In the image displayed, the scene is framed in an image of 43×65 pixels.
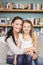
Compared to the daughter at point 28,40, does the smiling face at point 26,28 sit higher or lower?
higher

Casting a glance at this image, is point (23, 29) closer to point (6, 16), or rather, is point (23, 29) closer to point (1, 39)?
point (1, 39)

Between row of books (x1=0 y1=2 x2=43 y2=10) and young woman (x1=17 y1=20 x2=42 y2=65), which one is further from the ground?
row of books (x1=0 y1=2 x2=43 y2=10)

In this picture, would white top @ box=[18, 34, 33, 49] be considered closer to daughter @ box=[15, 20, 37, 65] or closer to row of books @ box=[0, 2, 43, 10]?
daughter @ box=[15, 20, 37, 65]

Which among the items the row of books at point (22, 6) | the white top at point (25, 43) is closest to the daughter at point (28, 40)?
the white top at point (25, 43)

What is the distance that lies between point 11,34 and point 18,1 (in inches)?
56.6

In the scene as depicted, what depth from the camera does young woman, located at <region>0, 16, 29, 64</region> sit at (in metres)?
1.63

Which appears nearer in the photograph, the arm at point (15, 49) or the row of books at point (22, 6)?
the arm at point (15, 49)

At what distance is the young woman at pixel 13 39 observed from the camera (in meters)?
1.63

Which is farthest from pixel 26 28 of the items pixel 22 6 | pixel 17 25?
pixel 22 6

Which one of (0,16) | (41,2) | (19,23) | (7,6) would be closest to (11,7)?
(7,6)

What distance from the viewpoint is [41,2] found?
299cm

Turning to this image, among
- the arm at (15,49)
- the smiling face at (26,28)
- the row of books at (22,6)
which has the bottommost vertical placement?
the arm at (15,49)

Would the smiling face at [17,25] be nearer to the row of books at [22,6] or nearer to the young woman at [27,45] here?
the young woman at [27,45]

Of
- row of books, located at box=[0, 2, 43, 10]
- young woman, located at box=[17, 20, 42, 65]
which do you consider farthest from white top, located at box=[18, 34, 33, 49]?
row of books, located at box=[0, 2, 43, 10]
